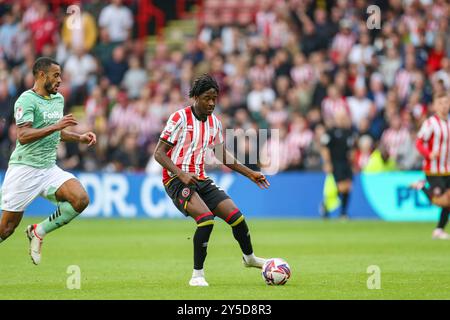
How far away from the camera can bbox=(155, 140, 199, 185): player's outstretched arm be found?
964cm

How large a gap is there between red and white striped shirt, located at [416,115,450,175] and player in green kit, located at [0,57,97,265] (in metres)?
7.62

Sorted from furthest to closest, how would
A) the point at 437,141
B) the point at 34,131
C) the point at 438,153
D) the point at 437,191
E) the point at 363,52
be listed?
the point at 363,52 → the point at 437,141 → the point at 438,153 → the point at 437,191 → the point at 34,131

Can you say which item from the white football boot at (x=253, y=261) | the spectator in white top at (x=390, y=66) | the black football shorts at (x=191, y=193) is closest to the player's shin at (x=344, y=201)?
the spectator in white top at (x=390, y=66)

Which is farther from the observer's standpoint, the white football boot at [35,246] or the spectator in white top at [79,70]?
the spectator in white top at [79,70]

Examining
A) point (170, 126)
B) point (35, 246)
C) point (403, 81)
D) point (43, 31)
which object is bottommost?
point (35, 246)

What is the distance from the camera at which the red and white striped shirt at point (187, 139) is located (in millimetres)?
9969

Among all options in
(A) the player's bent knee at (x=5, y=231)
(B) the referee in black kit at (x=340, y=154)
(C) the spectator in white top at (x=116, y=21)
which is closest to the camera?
(A) the player's bent knee at (x=5, y=231)

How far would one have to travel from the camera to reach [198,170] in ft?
33.4

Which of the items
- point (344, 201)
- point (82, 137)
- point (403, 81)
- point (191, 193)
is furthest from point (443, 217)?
point (82, 137)

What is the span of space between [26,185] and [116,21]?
16.8 meters

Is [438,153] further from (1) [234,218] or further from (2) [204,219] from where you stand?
(2) [204,219]

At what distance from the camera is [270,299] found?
28.3 ft

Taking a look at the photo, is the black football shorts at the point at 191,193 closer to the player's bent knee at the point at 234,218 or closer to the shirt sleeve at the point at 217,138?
the player's bent knee at the point at 234,218

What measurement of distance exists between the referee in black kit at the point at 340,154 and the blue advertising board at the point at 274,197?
0.53 m
